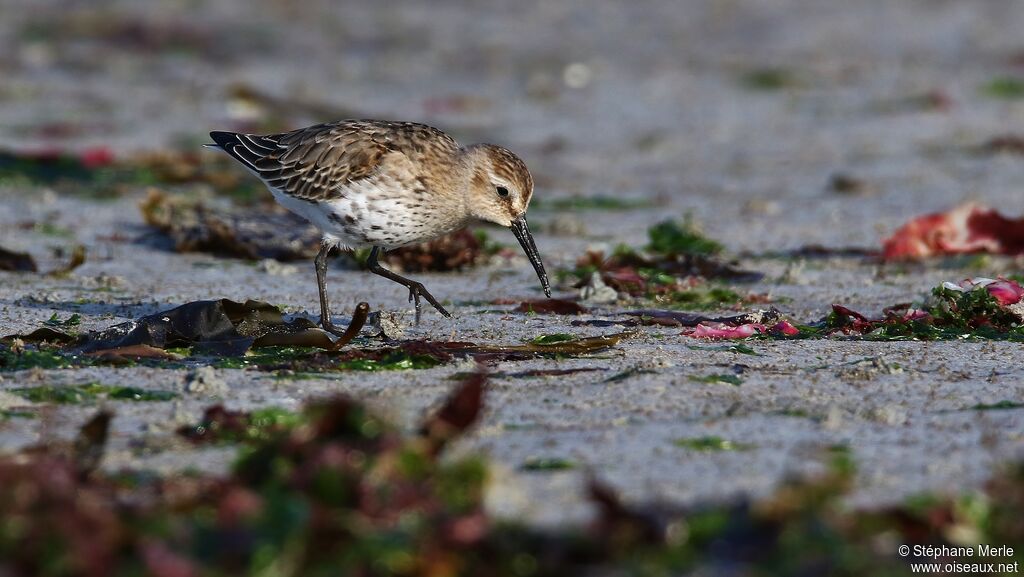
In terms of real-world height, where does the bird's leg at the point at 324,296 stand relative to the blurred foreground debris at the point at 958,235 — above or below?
below

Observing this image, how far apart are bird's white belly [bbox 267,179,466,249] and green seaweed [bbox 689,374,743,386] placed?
2.20 metres

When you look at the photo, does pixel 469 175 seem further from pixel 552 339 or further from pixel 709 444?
pixel 709 444

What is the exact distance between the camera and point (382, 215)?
6.53 meters

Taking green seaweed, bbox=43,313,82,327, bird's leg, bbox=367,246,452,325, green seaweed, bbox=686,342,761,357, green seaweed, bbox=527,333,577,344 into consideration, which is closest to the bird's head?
bird's leg, bbox=367,246,452,325

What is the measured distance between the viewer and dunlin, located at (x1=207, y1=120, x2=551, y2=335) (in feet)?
21.5

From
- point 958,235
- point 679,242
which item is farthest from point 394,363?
point 958,235

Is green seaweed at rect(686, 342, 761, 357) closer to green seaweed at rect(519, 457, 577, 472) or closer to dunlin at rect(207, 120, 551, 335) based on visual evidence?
dunlin at rect(207, 120, 551, 335)

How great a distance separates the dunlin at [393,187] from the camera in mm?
6551

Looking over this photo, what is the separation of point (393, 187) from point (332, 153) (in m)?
0.44

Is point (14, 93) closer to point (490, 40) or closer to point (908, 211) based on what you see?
point (490, 40)

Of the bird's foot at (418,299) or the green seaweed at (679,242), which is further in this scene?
the green seaweed at (679,242)

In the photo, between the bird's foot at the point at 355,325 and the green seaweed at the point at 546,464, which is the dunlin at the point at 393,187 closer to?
the bird's foot at the point at 355,325

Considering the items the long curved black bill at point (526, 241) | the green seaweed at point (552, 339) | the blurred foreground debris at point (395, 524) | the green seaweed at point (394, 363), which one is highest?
the long curved black bill at point (526, 241)

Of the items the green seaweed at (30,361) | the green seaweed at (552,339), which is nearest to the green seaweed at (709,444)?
the green seaweed at (552,339)
